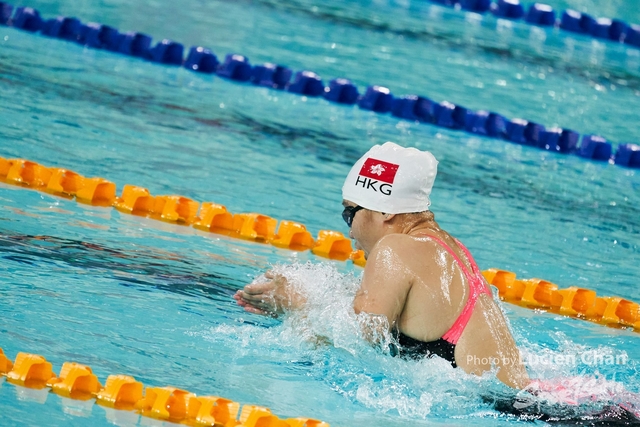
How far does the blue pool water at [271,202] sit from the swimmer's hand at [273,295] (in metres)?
0.12

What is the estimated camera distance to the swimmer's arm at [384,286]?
3584mm

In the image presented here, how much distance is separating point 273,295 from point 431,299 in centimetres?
72

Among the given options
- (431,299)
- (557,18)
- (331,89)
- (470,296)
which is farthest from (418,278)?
(557,18)

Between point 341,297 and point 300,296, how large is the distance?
17cm

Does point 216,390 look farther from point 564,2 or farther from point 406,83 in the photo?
point 564,2

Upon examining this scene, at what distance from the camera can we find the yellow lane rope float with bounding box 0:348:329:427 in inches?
143

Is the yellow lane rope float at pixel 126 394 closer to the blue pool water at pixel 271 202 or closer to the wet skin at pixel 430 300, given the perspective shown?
the blue pool water at pixel 271 202

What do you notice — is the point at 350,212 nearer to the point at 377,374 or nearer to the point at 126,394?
the point at 377,374

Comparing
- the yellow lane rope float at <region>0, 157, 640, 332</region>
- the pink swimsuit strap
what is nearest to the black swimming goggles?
the pink swimsuit strap

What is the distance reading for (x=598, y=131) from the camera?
11055 millimetres

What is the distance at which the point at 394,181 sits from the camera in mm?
3721

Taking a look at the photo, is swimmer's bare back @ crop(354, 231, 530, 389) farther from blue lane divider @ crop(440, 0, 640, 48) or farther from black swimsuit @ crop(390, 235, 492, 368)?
blue lane divider @ crop(440, 0, 640, 48)

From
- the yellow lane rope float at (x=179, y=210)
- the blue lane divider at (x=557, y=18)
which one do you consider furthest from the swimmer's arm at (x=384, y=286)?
the blue lane divider at (x=557, y=18)

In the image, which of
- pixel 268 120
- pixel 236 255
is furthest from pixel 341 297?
pixel 268 120
